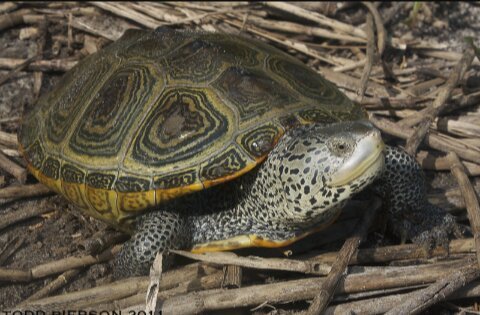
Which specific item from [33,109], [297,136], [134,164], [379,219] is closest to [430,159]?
[379,219]

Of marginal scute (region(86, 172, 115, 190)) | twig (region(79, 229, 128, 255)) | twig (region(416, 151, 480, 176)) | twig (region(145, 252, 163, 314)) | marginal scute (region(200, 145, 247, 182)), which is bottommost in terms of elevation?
twig (region(79, 229, 128, 255))

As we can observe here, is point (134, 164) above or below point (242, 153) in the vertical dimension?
below

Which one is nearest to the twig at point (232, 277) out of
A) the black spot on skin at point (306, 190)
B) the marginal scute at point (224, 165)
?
the marginal scute at point (224, 165)

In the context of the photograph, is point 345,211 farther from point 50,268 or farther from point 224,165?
point 50,268

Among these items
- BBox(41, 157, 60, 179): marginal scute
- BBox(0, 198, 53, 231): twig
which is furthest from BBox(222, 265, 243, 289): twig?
BBox(0, 198, 53, 231): twig

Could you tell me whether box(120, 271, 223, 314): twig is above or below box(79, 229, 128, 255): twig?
above

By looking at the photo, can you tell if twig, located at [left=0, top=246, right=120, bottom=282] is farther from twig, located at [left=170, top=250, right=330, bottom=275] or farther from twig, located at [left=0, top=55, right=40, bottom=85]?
twig, located at [left=0, top=55, right=40, bottom=85]

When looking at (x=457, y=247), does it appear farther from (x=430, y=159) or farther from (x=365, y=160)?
(x=365, y=160)

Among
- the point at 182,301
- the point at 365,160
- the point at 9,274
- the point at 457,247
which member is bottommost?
the point at 9,274

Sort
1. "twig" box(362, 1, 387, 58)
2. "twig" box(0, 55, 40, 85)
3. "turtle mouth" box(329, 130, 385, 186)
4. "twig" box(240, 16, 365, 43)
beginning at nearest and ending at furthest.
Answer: "turtle mouth" box(329, 130, 385, 186)
"twig" box(0, 55, 40, 85)
"twig" box(362, 1, 387, 58)
"twig" box(240, 16, 365, 43)
